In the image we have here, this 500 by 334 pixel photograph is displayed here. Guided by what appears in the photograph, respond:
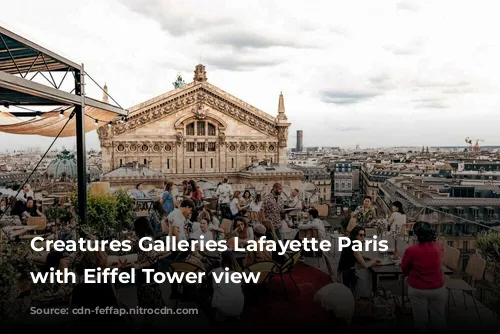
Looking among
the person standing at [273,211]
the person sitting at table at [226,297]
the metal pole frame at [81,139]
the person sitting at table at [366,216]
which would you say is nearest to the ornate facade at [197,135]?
the person standing at [273,211]

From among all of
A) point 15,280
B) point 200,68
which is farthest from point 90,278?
point 200,68

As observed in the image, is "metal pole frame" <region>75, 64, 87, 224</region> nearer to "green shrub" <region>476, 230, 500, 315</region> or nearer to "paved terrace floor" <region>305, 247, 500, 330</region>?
"paved terrace floor" <region>305, 247, 500, 330</region>

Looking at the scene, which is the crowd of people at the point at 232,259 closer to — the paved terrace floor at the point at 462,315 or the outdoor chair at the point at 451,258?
the outdoor chair at the point at 451,258

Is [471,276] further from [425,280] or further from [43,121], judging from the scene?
[43,121]

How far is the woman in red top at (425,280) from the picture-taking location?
19.4 ft

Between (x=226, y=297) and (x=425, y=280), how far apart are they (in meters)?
2.54

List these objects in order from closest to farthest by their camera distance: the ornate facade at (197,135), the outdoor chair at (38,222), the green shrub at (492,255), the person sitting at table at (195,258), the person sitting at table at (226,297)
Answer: the person sitting at table at (226,297), the person sitting at table at (195,258), the green shrub at (492,255), the outdoor chair at (38,222), the ornate facade at (197,135)

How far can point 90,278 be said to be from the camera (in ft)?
19.2

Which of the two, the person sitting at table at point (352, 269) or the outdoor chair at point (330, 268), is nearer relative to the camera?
the person sitting at table at point (352, 269)

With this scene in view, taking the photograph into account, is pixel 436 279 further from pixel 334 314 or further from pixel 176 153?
pixel 176 153

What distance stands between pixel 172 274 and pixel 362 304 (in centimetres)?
281

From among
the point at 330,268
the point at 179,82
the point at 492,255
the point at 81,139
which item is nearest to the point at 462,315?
the point at 330,268

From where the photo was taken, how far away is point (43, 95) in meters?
7.59

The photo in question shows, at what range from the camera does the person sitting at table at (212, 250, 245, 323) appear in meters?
6.36
